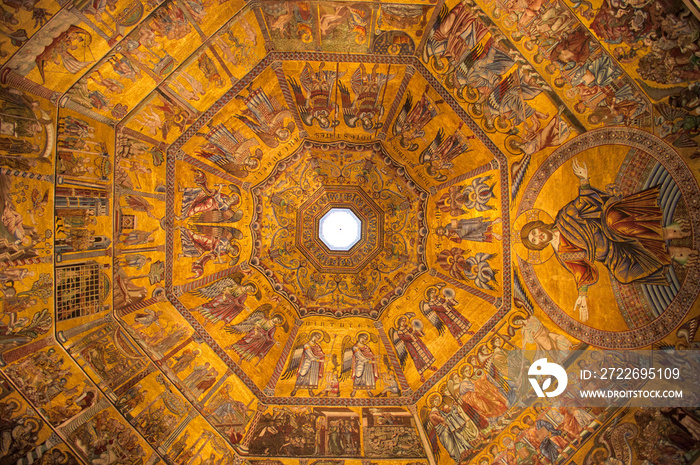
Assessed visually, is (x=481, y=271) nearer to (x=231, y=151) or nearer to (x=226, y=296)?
(x=226, y=296)

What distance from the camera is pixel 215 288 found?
33.4 feet

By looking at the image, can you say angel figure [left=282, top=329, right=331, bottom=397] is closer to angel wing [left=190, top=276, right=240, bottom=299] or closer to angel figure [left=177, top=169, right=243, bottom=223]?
angel wing [left=190, top=276, right=240, bottom=299]

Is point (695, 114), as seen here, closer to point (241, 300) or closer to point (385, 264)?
point (385, 264)

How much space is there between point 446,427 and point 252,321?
5.86m

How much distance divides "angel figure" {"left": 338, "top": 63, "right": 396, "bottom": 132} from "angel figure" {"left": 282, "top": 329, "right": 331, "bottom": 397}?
20.5 ft

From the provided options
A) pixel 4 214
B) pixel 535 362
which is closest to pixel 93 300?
pixel 4 214

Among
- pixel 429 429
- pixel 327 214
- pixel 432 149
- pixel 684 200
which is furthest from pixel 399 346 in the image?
pixel 684 200

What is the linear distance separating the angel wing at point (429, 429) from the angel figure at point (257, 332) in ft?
14.5

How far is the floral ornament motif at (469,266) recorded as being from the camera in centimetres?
950

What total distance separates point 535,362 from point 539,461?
6.86 ft

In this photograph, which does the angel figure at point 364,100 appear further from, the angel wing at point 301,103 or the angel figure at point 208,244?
the angel figure at point 208,244

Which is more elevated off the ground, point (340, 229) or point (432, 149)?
point (432, 149)

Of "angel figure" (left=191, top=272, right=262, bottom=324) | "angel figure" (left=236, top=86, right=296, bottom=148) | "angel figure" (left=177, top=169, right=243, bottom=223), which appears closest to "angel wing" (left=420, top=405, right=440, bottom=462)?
"angel figure" (left=191, top=272, right=262, bottom=324)

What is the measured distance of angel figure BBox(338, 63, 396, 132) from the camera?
930cm
